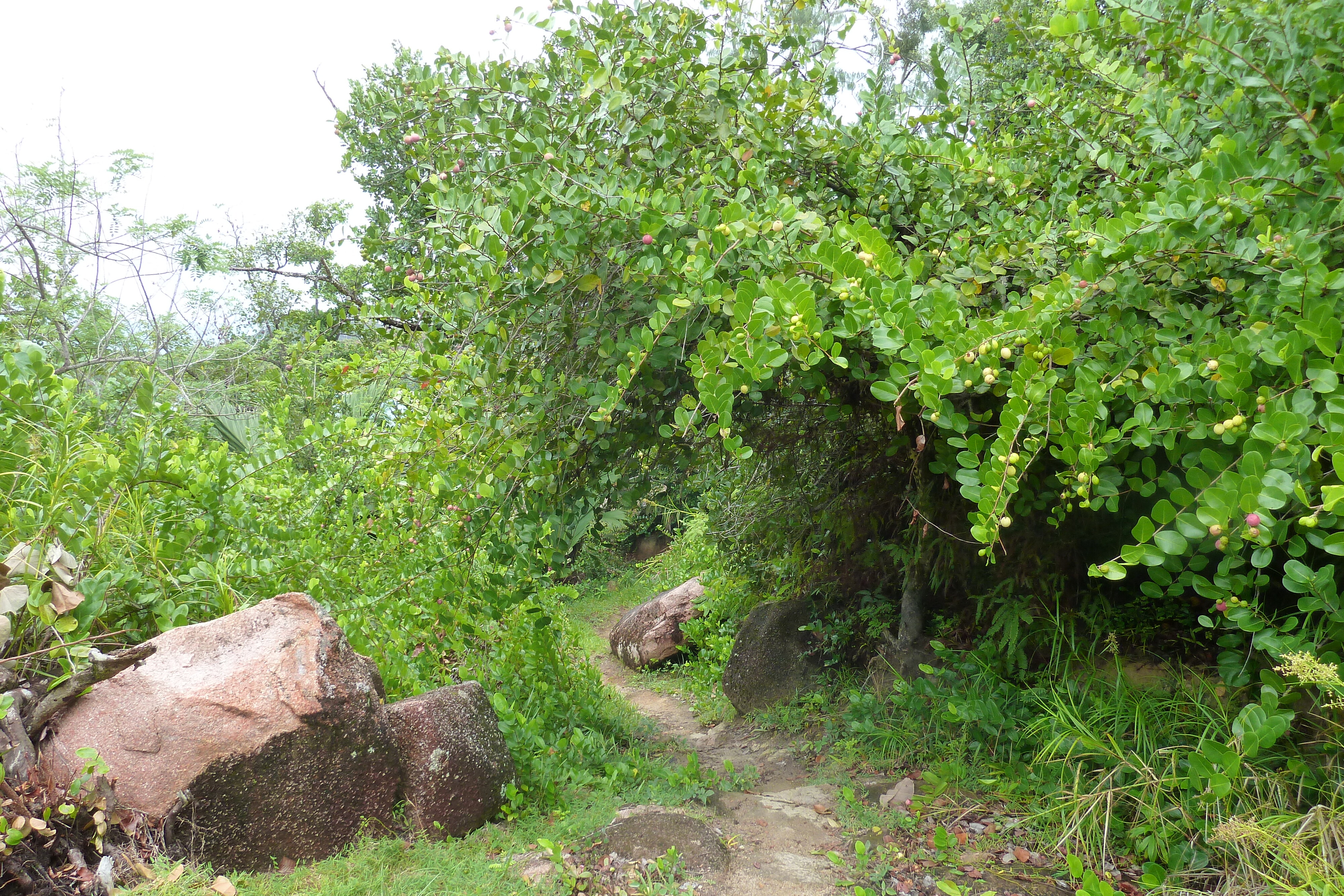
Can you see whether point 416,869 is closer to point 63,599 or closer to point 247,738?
point 247,738

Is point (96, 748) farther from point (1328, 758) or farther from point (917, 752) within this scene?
point (1328, 758)

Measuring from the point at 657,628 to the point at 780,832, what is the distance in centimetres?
396

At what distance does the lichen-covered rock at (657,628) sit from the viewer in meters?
7.20

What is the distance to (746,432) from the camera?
4102 millimetres

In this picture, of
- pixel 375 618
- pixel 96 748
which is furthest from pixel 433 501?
pixel 96 748

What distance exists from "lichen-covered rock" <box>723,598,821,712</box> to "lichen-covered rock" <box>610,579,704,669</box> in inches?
57.5

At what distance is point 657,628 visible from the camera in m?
7.28

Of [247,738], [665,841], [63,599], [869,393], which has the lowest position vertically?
[665,841]

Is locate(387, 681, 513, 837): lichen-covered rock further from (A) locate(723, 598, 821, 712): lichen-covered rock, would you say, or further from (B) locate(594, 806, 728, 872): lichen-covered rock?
(A) locate(723, 598, 821, 712): lichen-covered rock

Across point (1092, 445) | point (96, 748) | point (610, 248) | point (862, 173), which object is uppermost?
point (862, 173)

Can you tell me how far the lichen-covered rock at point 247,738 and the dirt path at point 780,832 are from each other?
4.61ft

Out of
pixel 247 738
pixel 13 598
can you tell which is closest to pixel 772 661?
pixel 247 738

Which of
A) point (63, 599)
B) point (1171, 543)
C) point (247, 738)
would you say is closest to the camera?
point (1171, 543)

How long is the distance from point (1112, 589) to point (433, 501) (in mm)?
3328
